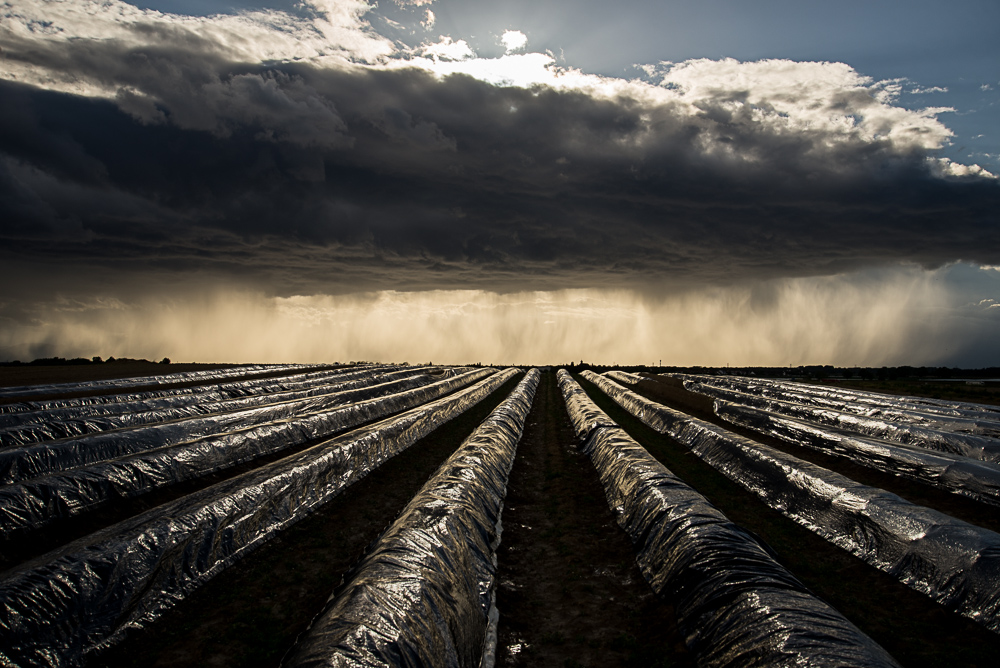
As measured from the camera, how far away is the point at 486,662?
15.9 ft

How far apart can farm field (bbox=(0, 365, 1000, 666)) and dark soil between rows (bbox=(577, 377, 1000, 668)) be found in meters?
0.03

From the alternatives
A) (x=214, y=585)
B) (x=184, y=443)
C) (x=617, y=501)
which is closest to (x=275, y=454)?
(x=184, y=443)

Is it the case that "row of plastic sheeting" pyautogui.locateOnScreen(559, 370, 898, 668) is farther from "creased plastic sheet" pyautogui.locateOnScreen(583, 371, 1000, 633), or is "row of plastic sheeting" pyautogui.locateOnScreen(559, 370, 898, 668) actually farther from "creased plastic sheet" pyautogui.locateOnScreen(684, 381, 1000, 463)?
"creased plastic sheet" pyautogui.locateOnScreen(684, 381, 1000, 463)

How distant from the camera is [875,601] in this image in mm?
6098

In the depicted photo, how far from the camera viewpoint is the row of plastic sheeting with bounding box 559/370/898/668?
3.95 meters

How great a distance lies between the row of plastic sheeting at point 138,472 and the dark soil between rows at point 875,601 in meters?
11.7

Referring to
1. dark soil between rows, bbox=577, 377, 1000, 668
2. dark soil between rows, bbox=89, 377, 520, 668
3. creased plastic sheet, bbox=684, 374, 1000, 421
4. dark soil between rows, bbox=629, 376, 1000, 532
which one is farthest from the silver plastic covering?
dark soil between rows, bbox=89, 377, 520, 668

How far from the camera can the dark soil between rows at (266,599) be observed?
Result: 5.08m

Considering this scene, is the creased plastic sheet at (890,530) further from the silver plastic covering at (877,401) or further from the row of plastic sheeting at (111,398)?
the row of plastic sheeting at (111,398)

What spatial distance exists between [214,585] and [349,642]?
3.99 metres

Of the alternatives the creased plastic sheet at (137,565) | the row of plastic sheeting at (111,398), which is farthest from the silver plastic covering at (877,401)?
the row of plastic sheeting at (111,398)

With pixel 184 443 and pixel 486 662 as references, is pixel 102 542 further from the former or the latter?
pixel 184 443

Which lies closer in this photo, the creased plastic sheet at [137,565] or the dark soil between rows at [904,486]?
the creased plastic sheet at [137,565]

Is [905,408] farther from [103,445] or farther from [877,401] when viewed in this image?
[103,445]
